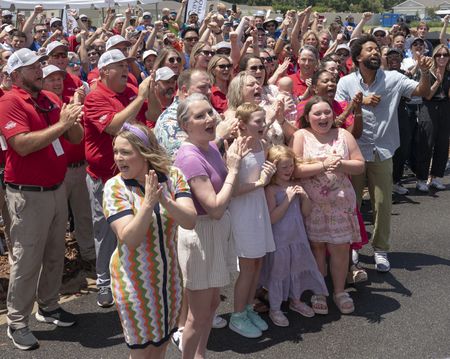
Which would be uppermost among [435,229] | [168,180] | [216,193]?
[168,180]

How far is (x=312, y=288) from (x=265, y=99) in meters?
1.72

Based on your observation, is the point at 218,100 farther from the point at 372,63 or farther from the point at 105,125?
the point at 372,63

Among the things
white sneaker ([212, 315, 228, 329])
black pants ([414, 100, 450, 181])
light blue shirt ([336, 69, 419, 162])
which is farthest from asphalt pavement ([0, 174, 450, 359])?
black pants ([414, 100, 450, 181])

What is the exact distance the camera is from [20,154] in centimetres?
399

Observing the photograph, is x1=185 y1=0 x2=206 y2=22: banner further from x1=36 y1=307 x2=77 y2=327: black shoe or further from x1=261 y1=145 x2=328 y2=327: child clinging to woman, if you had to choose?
x1=36 y1=307 x2=77 y2=327: black shoe

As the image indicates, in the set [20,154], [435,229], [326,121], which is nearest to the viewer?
[20,154]

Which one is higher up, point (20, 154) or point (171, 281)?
point (20, 154)

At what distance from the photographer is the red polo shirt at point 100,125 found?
461 centimetres

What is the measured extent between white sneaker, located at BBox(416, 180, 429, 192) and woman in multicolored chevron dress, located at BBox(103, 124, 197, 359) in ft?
19.5

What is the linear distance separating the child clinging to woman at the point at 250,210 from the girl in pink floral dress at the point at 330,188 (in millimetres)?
500

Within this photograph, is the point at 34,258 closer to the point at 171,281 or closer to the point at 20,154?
the point at 20,154

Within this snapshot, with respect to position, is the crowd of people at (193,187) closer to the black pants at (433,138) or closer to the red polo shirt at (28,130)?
the red polo shirt at (28,130)

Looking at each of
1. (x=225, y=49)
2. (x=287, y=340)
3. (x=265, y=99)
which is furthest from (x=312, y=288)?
(x=225, y=49)

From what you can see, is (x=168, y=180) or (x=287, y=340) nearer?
(x=168, y=180)
